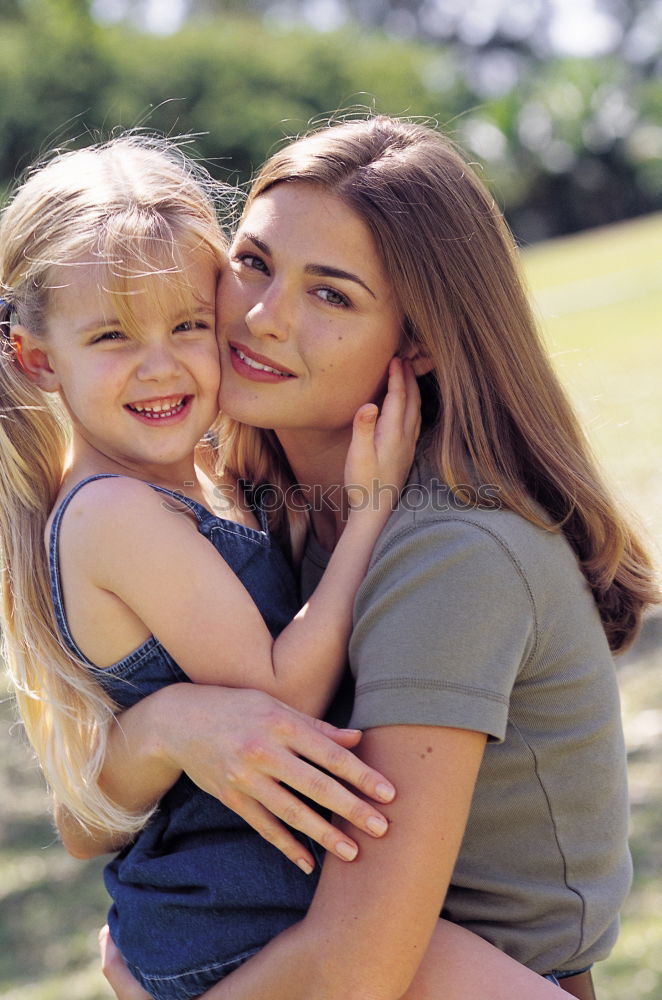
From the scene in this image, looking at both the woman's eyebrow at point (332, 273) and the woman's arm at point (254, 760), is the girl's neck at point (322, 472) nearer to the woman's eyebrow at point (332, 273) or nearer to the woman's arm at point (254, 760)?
the woman's eyebrow at point (332, 273)

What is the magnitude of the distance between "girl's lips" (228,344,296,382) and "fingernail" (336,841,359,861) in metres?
1.10

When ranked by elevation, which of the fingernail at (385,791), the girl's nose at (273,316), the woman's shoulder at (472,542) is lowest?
the fingernail at (385,791)

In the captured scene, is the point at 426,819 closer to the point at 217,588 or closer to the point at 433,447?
the point at 217,588

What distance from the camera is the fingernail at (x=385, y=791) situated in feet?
7.10

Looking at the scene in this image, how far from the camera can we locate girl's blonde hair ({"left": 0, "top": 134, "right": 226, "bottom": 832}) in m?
2.65

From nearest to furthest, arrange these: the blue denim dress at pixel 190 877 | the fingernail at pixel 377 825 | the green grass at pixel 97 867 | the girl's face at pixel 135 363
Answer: the fingernail at pixel 377 825, the blue denim dress at pixel 190 877, the girl's face at pixel 135 363, the green grass at pixel 97 867

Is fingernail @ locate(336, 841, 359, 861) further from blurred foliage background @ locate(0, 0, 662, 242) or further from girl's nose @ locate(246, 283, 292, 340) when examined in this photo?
blurred foliage background @ locate(0, 0, 662, 242)

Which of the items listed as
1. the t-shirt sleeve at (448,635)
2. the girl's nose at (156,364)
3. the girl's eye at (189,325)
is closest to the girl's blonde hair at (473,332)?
the t-shirt sleeve at (448,635)

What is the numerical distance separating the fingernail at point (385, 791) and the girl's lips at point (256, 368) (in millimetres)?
1026

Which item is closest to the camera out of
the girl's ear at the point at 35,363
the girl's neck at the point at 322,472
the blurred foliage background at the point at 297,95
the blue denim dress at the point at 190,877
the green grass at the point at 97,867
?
the blue denim dress at the point at 190,877

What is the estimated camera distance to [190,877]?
2473mm

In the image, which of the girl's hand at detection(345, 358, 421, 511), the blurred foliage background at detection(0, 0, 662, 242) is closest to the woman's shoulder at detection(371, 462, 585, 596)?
the girl's hand at detection(345, 358, 421, 511)

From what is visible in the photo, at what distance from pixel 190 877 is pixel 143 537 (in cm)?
72

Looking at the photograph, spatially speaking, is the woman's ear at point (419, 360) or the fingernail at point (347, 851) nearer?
the fingernail at point (347, 851)
